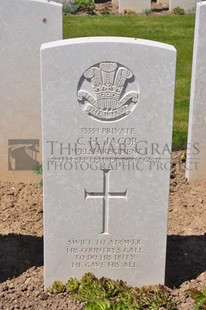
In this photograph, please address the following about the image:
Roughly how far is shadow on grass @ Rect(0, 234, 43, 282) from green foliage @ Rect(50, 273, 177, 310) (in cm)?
38

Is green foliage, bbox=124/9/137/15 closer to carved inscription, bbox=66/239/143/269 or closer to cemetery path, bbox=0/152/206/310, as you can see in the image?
cemetery path, bbox=0/152/206/310

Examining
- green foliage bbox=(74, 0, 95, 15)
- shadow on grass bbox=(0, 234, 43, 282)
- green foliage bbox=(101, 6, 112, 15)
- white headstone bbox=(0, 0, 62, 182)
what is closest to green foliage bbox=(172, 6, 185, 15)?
green foliage bbox=(101, 6, 112, 15)

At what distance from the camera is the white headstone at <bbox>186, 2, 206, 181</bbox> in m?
5.68

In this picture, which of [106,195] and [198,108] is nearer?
[106,195]

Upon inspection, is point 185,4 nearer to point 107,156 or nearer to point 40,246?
point 40,246

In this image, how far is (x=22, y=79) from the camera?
587 cm

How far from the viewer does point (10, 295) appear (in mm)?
4320

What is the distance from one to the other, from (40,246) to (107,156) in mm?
1198

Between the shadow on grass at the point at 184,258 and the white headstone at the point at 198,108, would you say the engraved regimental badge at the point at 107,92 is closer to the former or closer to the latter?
the shadow on grass at the point at 184,258

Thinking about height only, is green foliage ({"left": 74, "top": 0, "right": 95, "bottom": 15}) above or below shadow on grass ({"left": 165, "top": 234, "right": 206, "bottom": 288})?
above

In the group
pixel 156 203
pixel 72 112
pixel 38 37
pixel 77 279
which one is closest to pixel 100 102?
pixel 72 112

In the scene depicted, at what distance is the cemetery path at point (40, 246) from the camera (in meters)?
4.31

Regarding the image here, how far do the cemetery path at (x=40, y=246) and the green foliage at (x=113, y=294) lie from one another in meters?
0.08

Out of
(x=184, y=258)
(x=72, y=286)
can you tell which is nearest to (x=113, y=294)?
(x=72, y=286)
